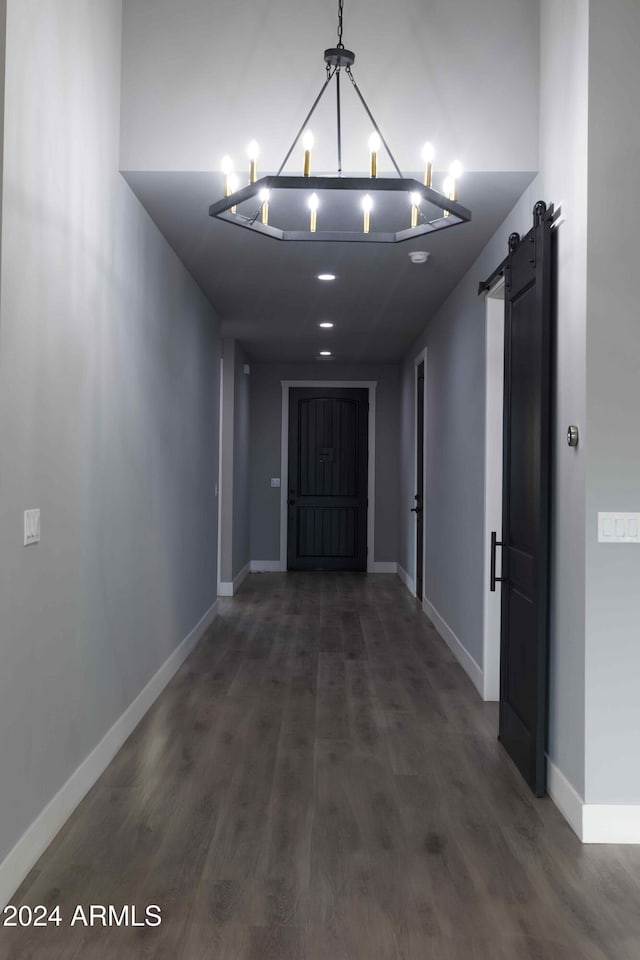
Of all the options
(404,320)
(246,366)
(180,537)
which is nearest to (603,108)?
(180,537)

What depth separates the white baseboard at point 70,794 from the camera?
225cm

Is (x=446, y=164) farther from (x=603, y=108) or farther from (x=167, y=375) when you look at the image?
(x=167, y=375)

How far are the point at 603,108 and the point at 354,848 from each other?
104 inches

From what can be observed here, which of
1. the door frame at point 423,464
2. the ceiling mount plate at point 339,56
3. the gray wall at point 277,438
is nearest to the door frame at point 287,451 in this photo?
the gray wall at point 277,438

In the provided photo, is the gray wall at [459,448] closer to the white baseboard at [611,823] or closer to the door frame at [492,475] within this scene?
the door frame at [492,475]

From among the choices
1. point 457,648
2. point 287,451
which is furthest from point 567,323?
point 287,451

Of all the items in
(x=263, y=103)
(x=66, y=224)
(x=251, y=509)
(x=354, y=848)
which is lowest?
(x=354, y=848)

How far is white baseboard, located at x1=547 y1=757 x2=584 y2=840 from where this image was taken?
8.75ft

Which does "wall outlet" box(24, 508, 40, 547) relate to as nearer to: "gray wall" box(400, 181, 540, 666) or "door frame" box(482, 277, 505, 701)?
"gray wall" box(400, 181, 540, 666)

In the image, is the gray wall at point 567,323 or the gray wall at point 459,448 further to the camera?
the gray wall at point 459,448

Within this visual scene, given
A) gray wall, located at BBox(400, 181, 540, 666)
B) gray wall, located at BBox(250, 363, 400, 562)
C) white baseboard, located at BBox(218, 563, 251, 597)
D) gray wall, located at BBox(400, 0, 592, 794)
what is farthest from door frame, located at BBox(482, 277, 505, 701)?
gray wall, located at BBox(250, 363, 400, 562)

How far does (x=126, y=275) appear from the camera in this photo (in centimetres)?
359

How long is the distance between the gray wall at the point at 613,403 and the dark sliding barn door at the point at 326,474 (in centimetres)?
717

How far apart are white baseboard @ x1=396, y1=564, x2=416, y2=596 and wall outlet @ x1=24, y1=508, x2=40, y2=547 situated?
234 inches
